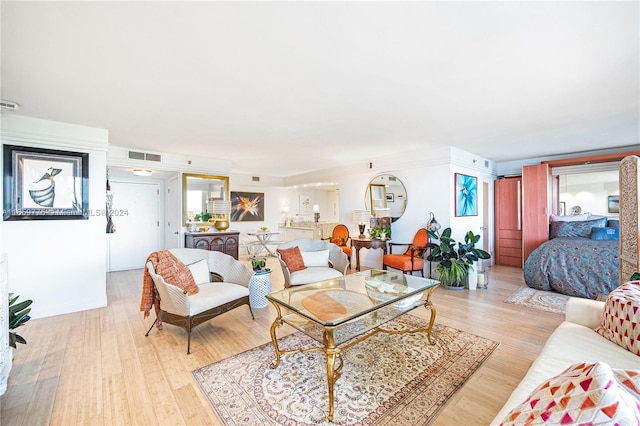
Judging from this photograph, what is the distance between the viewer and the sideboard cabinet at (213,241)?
548 centimetres

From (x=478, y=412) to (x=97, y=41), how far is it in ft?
11.5

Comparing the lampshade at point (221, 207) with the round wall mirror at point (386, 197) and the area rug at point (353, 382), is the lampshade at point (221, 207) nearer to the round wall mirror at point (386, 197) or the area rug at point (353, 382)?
the round wall mirror at point (386, 197)

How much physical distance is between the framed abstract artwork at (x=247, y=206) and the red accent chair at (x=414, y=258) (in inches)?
200

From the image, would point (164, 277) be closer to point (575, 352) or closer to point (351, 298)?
point (351, 298)

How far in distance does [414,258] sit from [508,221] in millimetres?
3315

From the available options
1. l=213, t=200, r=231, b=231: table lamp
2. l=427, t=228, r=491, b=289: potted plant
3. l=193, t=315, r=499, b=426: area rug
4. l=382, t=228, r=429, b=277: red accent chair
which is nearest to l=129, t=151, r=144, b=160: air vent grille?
l=213, t=200, r=231, b=231: table lamp

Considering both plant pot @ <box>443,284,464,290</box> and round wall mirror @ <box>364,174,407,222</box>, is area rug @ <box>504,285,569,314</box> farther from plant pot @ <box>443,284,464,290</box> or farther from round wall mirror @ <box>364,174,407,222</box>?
round wall mirror @ <box>364,174,407,222</box>

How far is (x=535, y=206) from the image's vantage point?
5.54 meters

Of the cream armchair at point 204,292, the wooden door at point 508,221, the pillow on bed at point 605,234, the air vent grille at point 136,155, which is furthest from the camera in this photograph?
the wooden door at point 508,221

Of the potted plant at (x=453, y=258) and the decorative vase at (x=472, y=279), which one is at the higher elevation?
the potted plant at (x=453, y=258)

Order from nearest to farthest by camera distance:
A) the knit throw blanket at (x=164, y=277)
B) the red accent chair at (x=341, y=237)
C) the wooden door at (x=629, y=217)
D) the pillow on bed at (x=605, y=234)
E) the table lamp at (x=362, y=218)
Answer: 1. the wooden door at (x=629, y=217)
2. the knit throw blanket at (x=164, y=277)
3. the pillow on bed at (x=605, y=234)
4. the table lamp at (x=362, y=218)
5. the red accent chair at (x=341, y=237)

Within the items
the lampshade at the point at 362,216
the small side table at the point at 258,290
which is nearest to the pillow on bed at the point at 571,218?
the lampshade at the point at 362,216

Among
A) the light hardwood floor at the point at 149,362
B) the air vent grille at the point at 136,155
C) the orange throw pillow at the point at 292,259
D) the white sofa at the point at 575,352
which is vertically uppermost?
the air vent grille at the point at 136,155

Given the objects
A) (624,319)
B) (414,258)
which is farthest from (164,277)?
(414,258)
